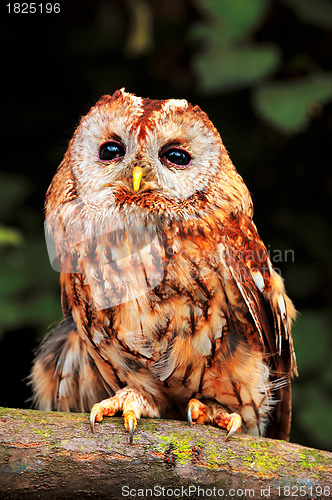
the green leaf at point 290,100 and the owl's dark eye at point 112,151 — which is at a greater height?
the green leaf at point 290,100

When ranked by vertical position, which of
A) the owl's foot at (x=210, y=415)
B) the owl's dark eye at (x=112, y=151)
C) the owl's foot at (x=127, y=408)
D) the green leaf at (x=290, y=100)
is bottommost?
the owl's foot at (x=210, y=415)

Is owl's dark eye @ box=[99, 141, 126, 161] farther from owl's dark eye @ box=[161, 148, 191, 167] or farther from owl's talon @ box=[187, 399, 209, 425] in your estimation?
owl's talon @ box=[187, 399, 209, 425]

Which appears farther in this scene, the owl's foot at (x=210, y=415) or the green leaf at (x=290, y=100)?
the green leaf at (x=290, y=100)

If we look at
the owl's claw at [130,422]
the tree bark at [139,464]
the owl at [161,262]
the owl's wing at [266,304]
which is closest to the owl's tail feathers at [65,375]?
the owl at [161,262]

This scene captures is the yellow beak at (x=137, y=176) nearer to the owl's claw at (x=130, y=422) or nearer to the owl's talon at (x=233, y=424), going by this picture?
the owl's claw at (x=130, y=422)

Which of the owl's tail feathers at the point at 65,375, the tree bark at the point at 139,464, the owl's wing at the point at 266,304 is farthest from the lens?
the owl's tail feathers at the point at 65,375

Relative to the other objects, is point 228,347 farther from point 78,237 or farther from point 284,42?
point 284,42

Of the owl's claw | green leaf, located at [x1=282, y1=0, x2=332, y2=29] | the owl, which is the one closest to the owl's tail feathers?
the owl

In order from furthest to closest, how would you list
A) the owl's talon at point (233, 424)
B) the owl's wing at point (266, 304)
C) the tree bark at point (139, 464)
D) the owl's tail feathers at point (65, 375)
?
the owl's tail feathers at point (65, 375) < the owl's wing at point (266, 304) < the owl's talon at point (233, 424) < the tree bark at point (139, 464)
